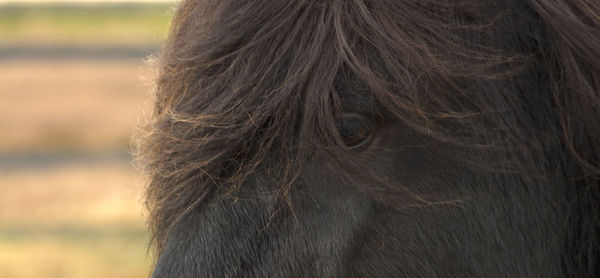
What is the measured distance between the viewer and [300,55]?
5.28ft

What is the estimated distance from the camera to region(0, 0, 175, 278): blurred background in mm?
8727

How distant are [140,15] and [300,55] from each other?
3302cm

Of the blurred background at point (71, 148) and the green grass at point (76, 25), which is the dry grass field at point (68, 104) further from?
the green grass at point (76, 25)

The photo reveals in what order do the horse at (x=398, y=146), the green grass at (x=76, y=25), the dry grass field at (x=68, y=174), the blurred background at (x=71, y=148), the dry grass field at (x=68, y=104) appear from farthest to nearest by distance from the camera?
the green grass at (x=76, y=25)
the dry grass field at (x=68, y=104)
the dry grass field at (x=68, y=174)
the blurred background at (x=71, y=148)
the horse at (x=398, y=146)

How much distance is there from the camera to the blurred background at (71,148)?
28.6 feet

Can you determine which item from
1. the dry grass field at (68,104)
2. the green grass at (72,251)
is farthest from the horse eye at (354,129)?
the dry grass field at (68,104)

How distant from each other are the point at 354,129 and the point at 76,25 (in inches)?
1162

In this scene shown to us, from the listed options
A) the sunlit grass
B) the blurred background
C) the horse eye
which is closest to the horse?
the horse eye

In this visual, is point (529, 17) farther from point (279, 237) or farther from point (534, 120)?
point (279, 237)

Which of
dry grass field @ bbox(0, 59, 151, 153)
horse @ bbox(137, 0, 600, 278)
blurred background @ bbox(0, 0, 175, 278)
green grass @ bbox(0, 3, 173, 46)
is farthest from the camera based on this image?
green grass @ bbox(0, 3, 173, 46)

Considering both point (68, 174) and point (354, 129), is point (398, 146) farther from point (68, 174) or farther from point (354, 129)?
point (68, 174)

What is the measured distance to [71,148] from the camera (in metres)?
14.4

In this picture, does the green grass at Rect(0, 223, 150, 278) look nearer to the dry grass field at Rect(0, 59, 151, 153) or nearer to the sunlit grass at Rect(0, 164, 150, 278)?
the sunlit grass at Rect(0, 164, 150, 278)

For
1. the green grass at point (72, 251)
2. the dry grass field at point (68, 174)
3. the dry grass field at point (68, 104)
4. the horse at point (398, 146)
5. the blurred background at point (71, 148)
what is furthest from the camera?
the dry grass field at point (68, 104)
